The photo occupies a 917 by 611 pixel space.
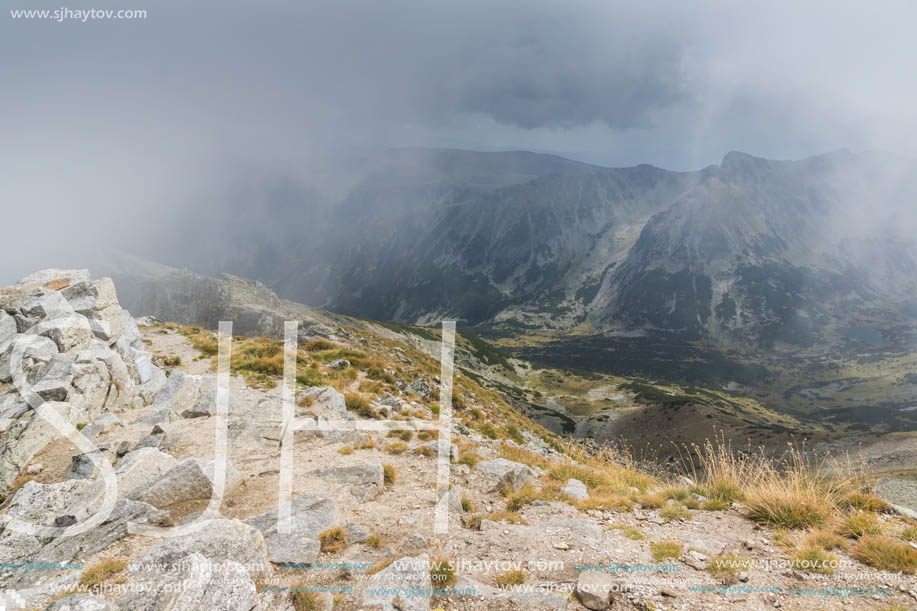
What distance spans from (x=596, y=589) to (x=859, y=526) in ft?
16.3

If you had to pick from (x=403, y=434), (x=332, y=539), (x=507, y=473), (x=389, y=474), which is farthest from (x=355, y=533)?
(x=403, y=434)

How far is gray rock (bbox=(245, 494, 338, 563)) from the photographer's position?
6566 millimetres

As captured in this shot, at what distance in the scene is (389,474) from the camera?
10.3 meters

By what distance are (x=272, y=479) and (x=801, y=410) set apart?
204 meters

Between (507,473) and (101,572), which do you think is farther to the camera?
(507,473)

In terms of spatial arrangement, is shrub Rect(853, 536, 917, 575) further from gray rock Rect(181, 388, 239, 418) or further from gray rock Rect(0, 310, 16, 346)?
gray rock Rect(0, 310, 16, 346)

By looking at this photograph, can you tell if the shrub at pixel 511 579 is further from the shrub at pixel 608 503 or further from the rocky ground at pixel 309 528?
the shrub at pixel 608 503

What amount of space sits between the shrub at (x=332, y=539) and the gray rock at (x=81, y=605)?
2997mm

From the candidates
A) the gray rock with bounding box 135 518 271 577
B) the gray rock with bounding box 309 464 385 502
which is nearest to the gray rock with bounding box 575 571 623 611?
the gray rock with bounding box 135 518 271 577

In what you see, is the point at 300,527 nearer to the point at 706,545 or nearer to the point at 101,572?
the point at 101,572

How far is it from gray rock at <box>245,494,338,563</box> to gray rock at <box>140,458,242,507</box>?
1.47 meters

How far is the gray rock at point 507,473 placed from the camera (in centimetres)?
1052

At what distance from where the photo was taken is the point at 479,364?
155 meters

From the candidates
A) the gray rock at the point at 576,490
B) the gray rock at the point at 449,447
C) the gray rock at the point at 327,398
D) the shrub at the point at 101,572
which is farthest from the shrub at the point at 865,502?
the gray rock at the point at 327,398
